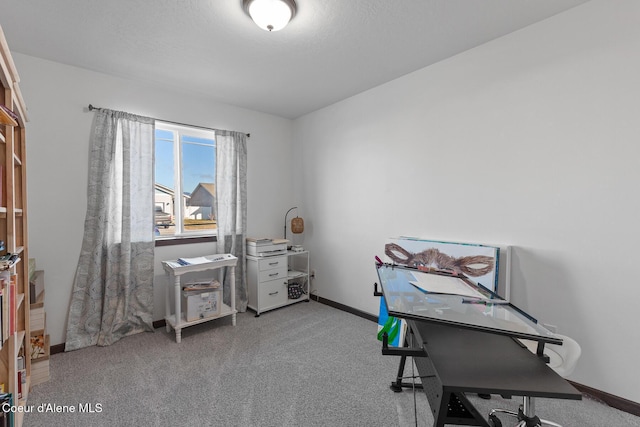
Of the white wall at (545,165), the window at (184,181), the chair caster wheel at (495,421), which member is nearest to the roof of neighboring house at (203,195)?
the window at (184,181)

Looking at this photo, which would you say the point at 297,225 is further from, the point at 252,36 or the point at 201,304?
the point at 252,36

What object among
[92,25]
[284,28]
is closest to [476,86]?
[284,28]

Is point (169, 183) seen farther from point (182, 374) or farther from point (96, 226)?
point (182, 374)

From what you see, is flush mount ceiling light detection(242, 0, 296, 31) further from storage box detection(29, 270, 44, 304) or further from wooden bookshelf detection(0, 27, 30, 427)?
storage box detection(29, 270, 44, 304)

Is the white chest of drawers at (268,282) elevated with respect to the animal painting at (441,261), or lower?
lower

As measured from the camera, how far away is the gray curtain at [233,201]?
11.4 ft

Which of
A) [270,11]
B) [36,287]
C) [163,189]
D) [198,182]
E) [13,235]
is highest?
[270,11]

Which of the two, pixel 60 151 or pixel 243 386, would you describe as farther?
pixel 60 151

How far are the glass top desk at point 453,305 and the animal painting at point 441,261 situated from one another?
44 centimetres

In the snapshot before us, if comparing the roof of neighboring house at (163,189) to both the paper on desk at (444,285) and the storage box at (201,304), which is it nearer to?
the storage box at (201,304)

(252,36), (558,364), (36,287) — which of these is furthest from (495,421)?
(36,287)

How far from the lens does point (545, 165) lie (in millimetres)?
2061

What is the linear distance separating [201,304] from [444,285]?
2367 mm

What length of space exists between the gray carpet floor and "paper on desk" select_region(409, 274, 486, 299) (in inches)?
33.4
